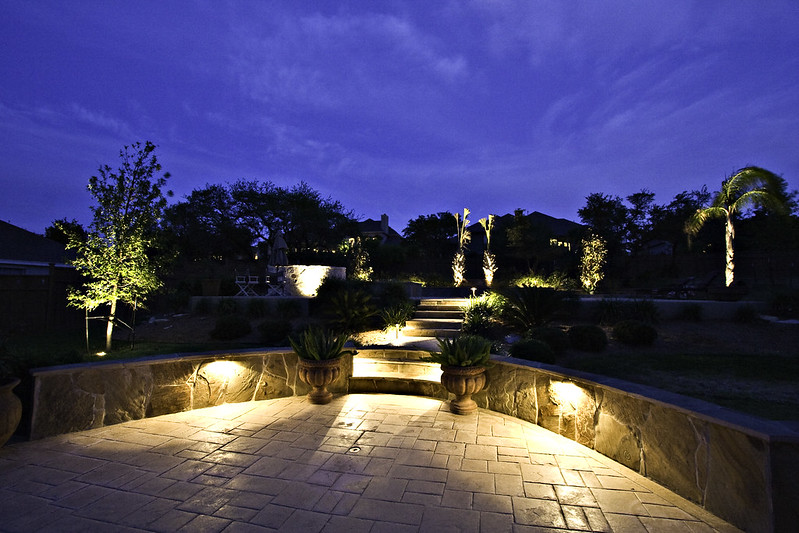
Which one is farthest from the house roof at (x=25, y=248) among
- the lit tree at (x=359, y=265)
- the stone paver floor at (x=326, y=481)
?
the stone paver floor at (x=326, y=481)

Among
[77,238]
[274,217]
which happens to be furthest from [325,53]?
[77,238]

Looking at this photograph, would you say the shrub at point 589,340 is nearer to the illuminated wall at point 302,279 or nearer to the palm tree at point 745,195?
the illuminated wall at point 302,279

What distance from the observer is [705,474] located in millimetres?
2332

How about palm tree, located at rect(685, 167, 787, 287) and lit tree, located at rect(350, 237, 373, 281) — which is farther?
lit tree, located at rect(350, 237, 373, 281)

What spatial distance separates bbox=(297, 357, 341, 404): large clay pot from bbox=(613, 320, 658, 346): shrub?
698cm

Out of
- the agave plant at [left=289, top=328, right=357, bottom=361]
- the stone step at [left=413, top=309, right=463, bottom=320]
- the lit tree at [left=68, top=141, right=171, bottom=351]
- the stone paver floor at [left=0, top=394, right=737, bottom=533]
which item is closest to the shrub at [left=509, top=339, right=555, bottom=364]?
the stone paver floor at [left=0, top=394, right=737, bottom=533]

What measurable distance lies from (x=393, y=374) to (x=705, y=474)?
13.1 ft

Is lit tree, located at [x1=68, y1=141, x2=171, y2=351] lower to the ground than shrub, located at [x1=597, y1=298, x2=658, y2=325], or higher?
higher

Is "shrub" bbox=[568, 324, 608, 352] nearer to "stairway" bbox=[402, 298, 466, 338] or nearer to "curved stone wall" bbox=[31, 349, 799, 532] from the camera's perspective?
"stairway" bbox=[402, 298, 466, 338]

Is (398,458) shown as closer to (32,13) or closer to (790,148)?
(32,13)

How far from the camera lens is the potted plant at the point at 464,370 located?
430 centimetres

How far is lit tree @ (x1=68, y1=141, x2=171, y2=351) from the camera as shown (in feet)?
24.3

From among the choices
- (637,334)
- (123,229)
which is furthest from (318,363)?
(637,334)

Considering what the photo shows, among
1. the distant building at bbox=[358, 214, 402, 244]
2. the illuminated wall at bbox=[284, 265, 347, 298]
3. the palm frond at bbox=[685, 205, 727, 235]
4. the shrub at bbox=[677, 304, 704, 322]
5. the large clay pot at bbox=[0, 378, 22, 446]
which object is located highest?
the distant building at bbox=[358, 214, 402, 244]
